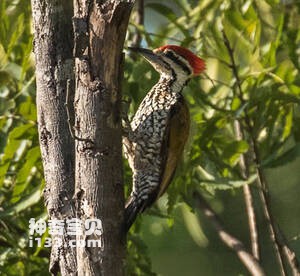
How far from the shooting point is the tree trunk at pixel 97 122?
4.05m

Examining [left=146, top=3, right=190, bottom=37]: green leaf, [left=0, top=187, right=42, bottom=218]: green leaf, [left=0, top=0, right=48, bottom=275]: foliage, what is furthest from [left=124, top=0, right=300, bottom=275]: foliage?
[left=0, top=187, right=42, bottom=218]: green leaf

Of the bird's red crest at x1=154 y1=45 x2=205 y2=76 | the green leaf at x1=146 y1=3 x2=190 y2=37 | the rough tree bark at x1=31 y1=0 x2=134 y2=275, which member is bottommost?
the rough tree bark at x1=31 y1=0 x2=134 y2=275

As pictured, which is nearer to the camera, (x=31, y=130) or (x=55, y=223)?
(x=55, y=223)

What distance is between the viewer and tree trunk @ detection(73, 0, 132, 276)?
13.3ft

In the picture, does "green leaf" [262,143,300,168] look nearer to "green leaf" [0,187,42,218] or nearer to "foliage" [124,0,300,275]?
"foliage" [124,0,300,275]

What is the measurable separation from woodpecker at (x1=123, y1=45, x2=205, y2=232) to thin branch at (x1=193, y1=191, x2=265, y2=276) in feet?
2.85

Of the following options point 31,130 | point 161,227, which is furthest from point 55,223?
point 161,227

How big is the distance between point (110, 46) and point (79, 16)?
6.3 inches

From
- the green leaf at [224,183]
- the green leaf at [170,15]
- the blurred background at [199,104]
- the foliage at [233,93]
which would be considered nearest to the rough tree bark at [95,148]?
the blurred background at [199,104]

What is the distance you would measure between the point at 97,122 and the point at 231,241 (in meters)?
2.32

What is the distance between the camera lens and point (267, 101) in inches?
211

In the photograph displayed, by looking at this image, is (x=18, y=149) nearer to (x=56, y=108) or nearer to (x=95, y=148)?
(x=56, y=108)

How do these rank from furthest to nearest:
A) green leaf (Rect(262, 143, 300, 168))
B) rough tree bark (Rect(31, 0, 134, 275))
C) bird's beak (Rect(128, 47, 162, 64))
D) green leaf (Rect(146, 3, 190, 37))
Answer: green leaf (Rect(146, 3, 190, 37)), bird's beak (Rect(128, 47, 162, 64)), green leaf (Rect(262, 143, 300, 168)), rough tree bark (Rect(31, 0, 134, 275))

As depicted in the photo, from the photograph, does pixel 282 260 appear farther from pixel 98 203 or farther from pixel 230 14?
pixel 98 203
